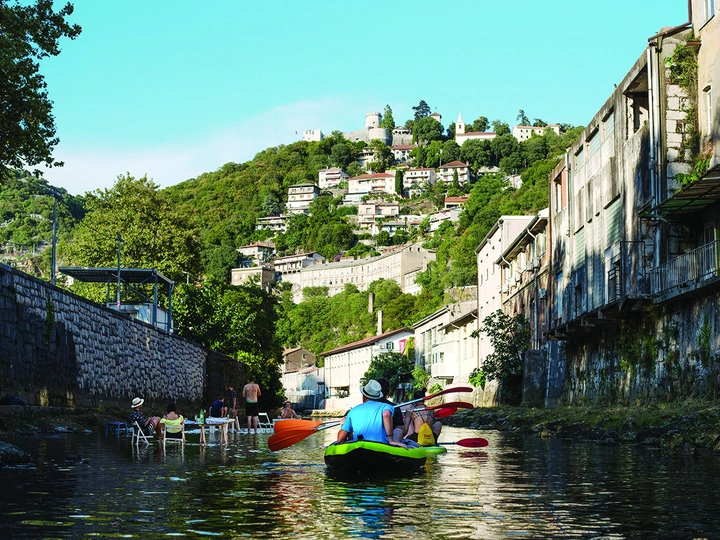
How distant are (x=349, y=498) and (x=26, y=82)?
18.0 meters

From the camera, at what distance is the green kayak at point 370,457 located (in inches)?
529

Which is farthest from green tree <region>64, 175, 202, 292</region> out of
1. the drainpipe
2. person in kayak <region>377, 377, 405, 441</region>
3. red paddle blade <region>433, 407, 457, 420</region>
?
person in kayak <region>377, 377, 405, 441</region>

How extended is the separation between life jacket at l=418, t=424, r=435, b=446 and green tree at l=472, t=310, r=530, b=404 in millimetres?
28788

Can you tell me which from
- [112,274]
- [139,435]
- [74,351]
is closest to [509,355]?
[112,274]

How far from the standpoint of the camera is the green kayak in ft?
44.1

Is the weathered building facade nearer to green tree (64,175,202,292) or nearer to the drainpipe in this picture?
the drainpipe

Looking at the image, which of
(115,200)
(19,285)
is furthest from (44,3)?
(115,200)

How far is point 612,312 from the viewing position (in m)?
29.9

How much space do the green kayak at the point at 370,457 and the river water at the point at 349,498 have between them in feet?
0.95

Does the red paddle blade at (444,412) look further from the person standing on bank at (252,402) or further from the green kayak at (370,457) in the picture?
the person standing on bank at (252,402)

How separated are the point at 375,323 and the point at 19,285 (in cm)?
15521

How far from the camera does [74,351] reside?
26953 mm

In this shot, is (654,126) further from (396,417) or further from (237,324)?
(237,324)

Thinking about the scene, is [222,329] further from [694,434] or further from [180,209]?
[694,434]
